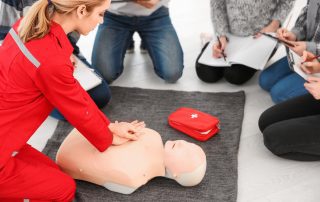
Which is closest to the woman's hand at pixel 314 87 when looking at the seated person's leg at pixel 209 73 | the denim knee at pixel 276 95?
the denim knee at pixel 276 95

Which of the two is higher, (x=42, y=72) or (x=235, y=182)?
(x=42, y=72)

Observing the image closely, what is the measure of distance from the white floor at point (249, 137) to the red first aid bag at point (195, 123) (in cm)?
13

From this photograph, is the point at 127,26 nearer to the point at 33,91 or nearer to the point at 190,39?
the point at 190,39

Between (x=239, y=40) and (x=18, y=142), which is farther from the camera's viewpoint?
(x=239, y=40)

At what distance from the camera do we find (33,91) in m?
1.11

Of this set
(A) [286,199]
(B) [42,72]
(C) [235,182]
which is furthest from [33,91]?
(A) [286,199]

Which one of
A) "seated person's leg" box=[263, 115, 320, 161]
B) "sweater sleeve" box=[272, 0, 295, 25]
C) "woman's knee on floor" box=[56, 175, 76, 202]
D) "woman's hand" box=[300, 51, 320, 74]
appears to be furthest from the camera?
"sweater sleeve" box=[272, 0, 295, 25]

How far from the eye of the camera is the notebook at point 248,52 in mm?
1764

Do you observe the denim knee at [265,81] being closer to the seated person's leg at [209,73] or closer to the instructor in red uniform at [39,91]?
the seated person's leg at [209,73]

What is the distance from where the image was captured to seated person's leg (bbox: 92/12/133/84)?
190 cm

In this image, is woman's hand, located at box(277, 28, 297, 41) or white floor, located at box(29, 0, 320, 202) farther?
woman's hand, located at box(277, 28, 297, 41)

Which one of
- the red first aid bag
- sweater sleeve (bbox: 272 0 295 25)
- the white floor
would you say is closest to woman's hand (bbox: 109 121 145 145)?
the red first aid bag

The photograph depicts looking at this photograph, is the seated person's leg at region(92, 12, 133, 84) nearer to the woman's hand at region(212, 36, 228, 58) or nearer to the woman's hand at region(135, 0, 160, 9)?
the woman's hand at region(135, 0, 160, 9)

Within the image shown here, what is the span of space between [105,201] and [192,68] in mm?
947
